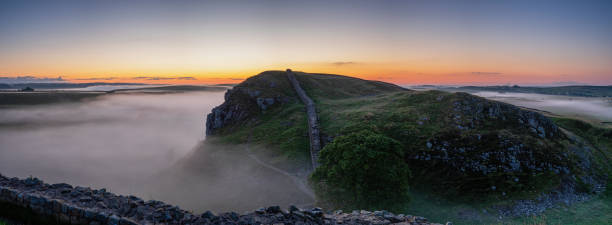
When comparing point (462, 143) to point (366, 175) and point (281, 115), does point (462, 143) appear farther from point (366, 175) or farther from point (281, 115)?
point (281, 115)

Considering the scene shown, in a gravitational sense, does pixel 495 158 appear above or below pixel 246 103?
below

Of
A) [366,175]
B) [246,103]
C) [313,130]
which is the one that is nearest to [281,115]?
[246,103]

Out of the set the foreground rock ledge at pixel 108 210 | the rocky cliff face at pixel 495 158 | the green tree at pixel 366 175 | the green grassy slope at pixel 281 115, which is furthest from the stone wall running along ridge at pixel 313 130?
the foreground rock ledge at pixel 108 210

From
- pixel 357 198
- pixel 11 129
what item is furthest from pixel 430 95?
pixel 11 129

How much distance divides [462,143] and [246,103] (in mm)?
54758

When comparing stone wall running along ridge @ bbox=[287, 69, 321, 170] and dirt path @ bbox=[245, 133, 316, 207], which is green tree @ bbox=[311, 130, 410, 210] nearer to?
stone wall running along ridge @ bbox=[287, 69, 321, 170]

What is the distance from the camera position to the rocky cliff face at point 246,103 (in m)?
68.9

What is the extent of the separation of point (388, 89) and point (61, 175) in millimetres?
107493

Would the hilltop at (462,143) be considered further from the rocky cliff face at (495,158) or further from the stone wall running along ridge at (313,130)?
the stone wall running along ridge at (313,130)

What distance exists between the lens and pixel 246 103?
7262 cm

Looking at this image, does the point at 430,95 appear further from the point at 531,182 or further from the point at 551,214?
the point at 551,214

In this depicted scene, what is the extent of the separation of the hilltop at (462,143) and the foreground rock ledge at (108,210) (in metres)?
15.3

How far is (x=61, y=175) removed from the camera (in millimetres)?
63719

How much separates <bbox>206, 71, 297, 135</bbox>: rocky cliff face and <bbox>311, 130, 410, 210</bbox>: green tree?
4659cm
